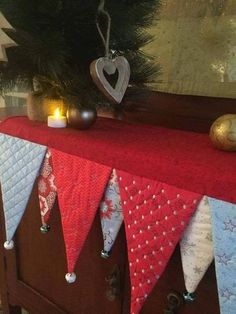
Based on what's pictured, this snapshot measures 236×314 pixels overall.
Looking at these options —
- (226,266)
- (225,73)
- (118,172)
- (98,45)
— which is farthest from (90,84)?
(226,266)

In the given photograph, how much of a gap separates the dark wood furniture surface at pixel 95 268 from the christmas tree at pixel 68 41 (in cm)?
14

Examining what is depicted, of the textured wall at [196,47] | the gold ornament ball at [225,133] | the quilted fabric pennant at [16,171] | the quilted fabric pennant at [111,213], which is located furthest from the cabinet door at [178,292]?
the textured wall at [196,47]

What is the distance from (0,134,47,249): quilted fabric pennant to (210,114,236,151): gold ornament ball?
1.25 ft

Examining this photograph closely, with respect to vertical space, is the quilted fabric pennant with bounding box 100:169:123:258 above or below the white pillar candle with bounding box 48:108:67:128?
below

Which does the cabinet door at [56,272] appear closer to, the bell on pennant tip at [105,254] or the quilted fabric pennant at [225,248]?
the bell on pennant tip at [105,254]

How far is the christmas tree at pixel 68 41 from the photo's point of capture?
2.10ft

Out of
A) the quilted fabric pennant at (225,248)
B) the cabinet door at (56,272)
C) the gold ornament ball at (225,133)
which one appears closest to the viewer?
the quilted fabric pennant at (225,248)

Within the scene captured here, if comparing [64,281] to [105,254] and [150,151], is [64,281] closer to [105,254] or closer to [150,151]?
[105,254]

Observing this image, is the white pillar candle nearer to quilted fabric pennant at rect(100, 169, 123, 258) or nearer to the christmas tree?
the christmas tree

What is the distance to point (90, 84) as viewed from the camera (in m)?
0.68

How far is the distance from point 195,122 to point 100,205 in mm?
361

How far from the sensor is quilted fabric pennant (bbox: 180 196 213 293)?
0.49 meters

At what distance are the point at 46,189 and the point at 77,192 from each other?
0.39 ft

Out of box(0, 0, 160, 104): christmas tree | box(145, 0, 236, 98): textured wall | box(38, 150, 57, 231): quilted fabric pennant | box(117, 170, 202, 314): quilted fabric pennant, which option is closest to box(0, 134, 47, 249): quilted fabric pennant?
box(38, 150, 57, 231): quilted fabric pennant
